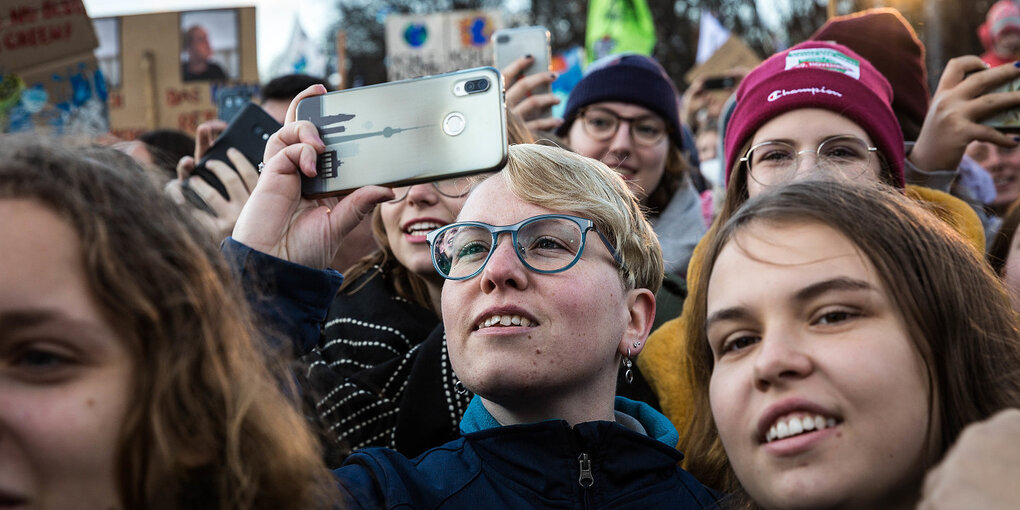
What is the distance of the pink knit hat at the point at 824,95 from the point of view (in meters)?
3.18

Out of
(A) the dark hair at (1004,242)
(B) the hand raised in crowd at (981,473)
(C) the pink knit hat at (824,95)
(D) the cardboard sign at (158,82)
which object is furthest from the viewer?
(D) the cardboard sign at (158,82)

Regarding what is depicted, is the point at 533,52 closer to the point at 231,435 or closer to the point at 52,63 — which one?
the point at 52,63

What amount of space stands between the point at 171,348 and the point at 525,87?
2.71m

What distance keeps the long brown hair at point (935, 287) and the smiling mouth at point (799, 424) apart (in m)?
0.22

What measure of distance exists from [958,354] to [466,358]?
1.11m

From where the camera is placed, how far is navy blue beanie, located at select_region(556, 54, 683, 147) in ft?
14.0

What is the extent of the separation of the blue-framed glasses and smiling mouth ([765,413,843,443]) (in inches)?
32.4

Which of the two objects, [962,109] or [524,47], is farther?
[524,47]

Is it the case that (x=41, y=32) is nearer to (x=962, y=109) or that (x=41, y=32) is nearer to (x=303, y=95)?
(x=303, y=95)

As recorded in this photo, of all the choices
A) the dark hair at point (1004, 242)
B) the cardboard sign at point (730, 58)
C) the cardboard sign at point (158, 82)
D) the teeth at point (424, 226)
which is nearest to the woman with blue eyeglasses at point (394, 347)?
the teeth at point (424, 226)

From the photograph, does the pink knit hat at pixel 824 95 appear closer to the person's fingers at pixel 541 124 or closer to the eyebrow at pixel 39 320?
the person's fingers at pixel 541 124

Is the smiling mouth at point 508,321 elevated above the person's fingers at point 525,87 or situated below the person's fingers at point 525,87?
below

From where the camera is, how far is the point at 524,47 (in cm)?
434

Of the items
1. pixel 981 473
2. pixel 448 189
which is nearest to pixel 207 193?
pixel 448 189
